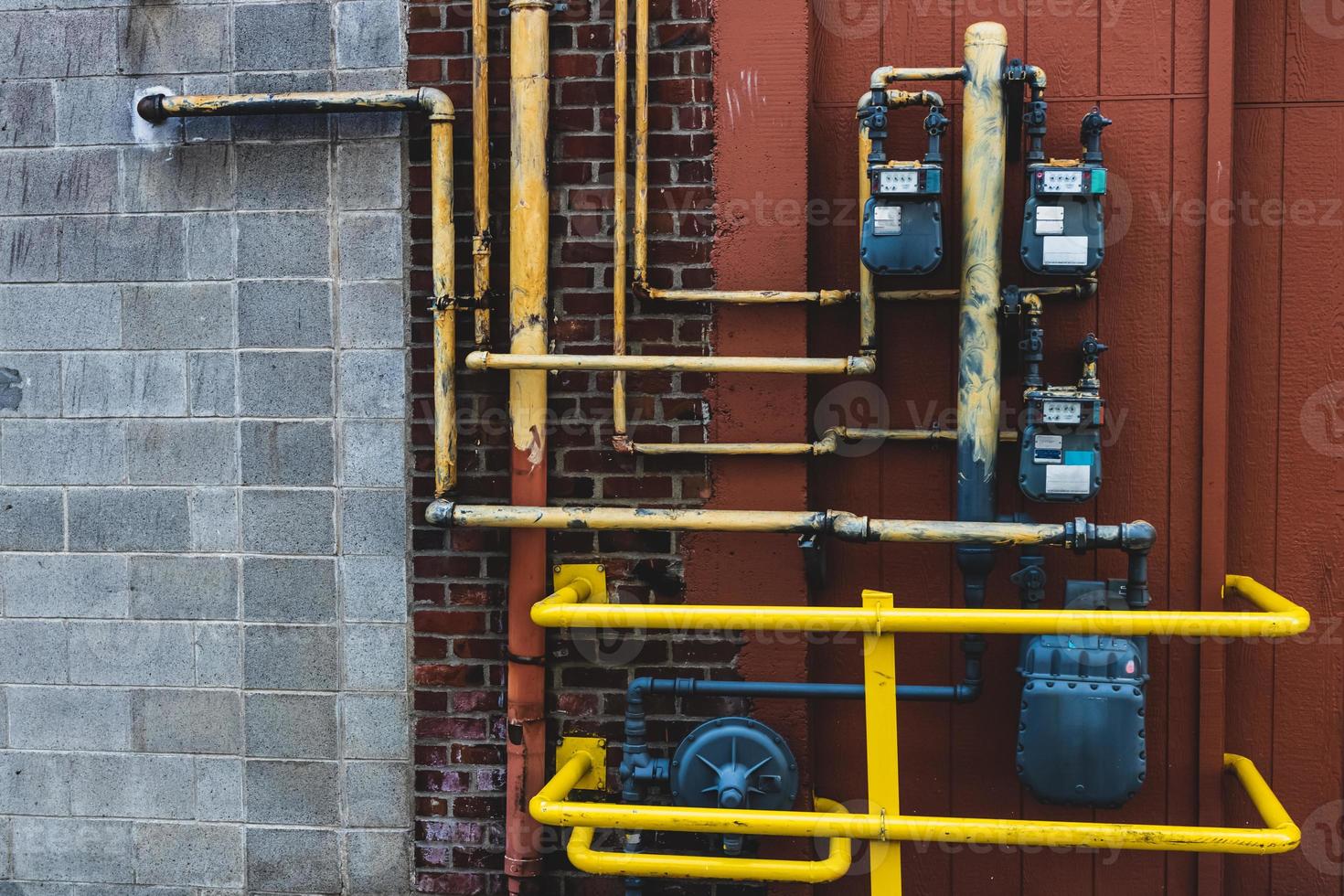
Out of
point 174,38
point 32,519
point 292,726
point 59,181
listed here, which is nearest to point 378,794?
point 292,726

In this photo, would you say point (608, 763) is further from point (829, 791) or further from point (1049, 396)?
point (1049, 396)

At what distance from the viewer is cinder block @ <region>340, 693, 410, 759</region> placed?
299cm

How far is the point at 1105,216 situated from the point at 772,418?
1.02 metres

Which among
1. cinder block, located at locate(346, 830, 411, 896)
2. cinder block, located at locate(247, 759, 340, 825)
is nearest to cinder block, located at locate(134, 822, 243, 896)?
cinder block, located at locate(247, 759, 340, 825)

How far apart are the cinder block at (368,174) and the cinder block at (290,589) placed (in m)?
0.98

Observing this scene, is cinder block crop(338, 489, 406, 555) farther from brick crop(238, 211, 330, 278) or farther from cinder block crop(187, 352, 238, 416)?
brick crop(238, 211, 330, 278)

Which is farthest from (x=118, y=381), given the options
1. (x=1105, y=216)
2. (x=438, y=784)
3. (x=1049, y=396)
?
(x=1105, y=216)

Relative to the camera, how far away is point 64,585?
3.09 metres

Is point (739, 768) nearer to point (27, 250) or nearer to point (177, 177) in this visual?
point (177, 177)

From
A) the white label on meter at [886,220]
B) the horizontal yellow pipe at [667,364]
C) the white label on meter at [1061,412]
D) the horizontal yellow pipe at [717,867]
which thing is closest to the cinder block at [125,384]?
the horizontal yellow pipe at [667,364]

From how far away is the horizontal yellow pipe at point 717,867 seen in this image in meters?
2.55

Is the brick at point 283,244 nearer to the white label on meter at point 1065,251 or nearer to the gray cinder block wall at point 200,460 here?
the gray cinder block wall at point 200,460

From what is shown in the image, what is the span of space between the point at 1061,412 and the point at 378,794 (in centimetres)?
206

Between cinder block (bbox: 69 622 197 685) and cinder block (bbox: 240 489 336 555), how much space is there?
0.34 m
